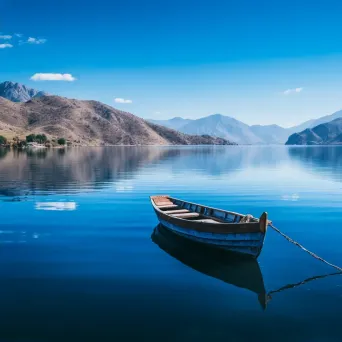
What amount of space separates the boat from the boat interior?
1.78 meters

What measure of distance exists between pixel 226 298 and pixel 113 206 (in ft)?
67.2

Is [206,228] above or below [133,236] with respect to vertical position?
above

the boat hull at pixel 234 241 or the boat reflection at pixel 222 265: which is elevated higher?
the boat hull at pixel 234 241

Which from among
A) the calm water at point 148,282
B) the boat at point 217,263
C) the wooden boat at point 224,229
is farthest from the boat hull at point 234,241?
the calm water at point 148,282

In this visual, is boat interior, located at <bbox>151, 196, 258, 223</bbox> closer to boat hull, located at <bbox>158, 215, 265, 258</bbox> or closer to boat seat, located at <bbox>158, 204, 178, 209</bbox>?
boat seat, located at <bbox>158, 204, 178, 209</bbox>

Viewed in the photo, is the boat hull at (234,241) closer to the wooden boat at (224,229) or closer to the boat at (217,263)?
the wooden boat at (224,229)

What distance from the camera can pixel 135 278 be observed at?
1619cm

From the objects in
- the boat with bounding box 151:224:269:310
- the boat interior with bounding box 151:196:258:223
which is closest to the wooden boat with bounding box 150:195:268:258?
the boat interior with bounding box 151:196:258:223

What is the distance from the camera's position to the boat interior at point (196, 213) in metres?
21.3

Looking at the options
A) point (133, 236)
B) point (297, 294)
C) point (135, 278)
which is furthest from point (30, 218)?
point (297, 294)

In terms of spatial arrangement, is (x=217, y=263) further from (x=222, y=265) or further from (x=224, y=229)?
(x=224, y=229)

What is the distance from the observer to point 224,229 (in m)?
18.1

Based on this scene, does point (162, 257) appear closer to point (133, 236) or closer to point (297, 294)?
point (133, 236)

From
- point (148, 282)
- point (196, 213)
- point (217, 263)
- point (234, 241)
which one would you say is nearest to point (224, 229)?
point (234, 241)
